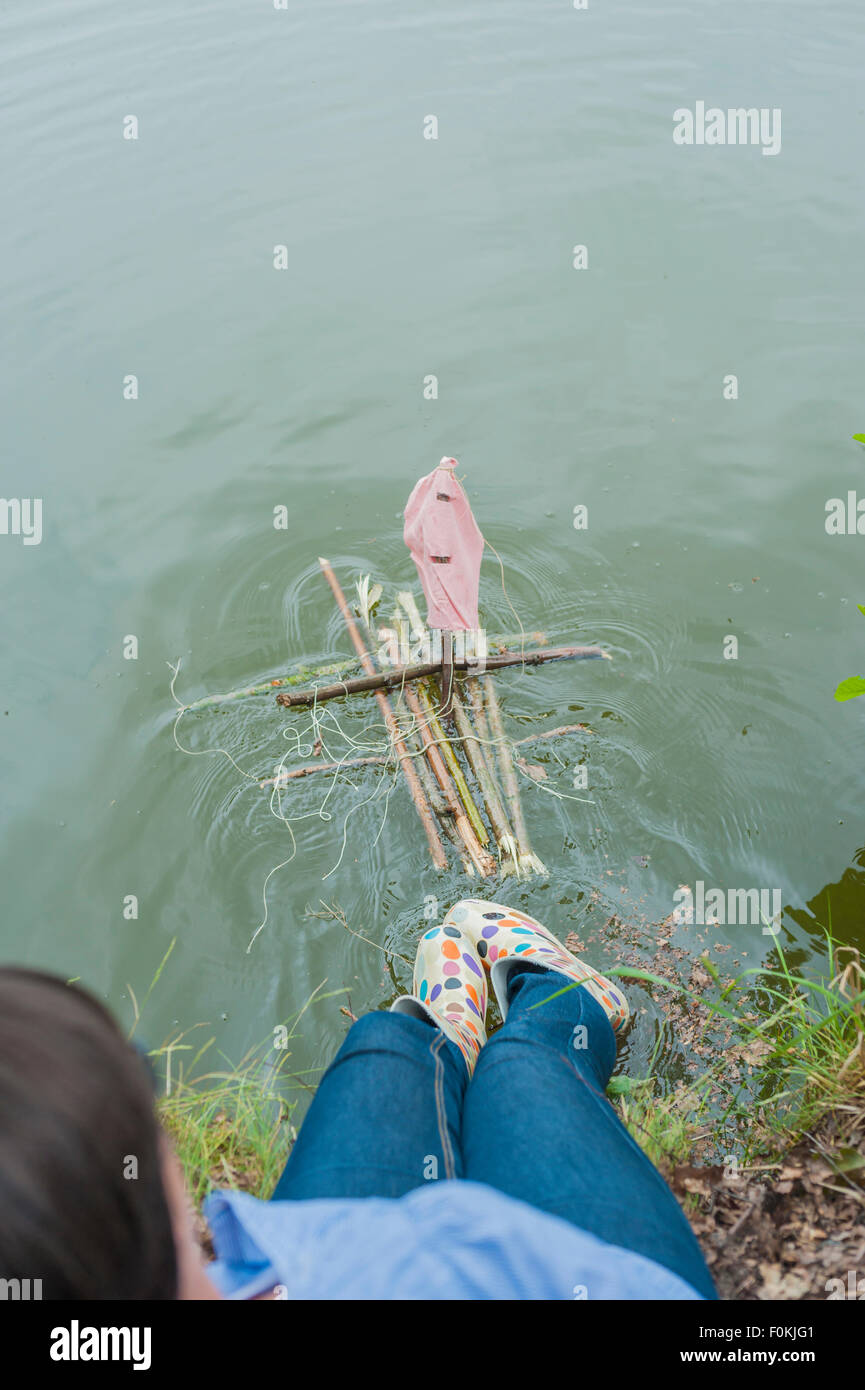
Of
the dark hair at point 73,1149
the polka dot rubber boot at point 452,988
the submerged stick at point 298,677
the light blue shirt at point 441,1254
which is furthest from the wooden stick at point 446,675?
the dark hair at point 73,1149

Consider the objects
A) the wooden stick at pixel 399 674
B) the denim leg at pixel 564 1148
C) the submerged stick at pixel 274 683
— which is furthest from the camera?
the submerged stick at pixel 274 683

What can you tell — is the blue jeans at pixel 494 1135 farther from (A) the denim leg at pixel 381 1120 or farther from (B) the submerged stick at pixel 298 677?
(B) the submerged stick at pixel 298 677

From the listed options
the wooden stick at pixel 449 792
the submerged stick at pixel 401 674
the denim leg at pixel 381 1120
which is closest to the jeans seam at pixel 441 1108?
the denim leg at pixel 381 1120

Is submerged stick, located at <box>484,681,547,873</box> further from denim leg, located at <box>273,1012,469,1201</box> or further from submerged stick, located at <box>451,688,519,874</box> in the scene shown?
denim leg, located at <box>273,1012,469,1201</box>

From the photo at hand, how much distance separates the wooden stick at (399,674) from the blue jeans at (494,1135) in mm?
1894

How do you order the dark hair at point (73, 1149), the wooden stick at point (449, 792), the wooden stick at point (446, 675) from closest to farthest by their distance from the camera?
1. the dark hair at point (73, 1149)
2. the wooden stick at point (449, 792)
3. the wooden stick at point (446, 675)

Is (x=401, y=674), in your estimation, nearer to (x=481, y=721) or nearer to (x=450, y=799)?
(x=481, y=721)

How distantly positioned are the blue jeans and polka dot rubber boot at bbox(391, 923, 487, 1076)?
36 centimetres

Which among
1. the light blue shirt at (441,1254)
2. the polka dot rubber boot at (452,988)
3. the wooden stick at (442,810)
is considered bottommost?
the light blue shirt at (441,1254)

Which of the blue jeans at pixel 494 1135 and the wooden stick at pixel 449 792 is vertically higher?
the wooden stick at pixel 449 792

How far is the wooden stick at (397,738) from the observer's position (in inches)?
132

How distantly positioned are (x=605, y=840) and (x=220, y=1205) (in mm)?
2278

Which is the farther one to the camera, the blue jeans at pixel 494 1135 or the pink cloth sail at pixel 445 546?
the pink cloth sail at pixel 445 546

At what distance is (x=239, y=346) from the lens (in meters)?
6.12
